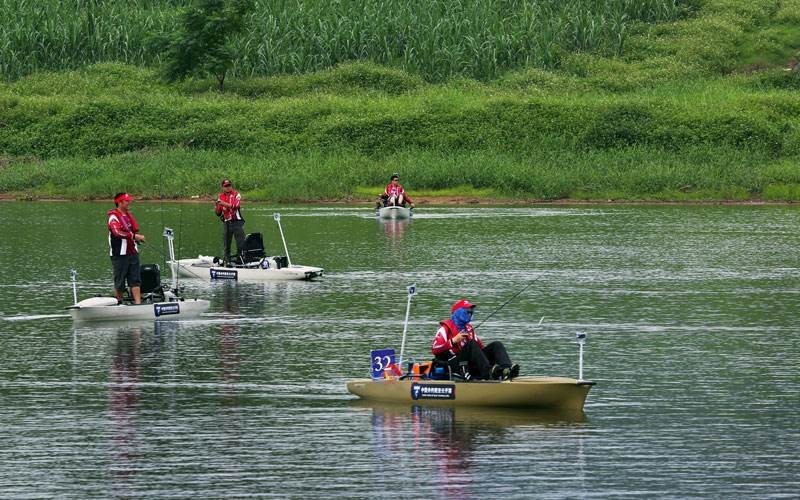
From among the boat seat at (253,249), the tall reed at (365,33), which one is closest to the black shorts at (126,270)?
the boat seat at (253,249)

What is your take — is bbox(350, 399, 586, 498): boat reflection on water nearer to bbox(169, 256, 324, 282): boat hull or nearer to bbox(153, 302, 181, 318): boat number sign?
bbox(153, 302, 181, 318): boat number sign

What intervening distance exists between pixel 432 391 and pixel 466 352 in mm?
715

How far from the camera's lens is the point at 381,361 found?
22.0m

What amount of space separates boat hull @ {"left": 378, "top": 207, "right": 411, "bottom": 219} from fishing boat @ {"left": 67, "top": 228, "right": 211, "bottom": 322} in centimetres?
2777

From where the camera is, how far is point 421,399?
2123 cm

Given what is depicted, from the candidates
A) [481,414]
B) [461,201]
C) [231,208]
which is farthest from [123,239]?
[461,201]

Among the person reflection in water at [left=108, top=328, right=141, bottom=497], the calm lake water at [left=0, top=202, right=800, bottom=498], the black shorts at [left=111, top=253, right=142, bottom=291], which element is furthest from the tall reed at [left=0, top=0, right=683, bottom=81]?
the person reflection in water at [left=108, top=328, right=141, bottom=497]

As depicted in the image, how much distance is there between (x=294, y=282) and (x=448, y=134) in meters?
39.0

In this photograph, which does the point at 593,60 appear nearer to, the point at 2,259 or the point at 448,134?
the point at 448,134

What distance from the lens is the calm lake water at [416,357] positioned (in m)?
17.5

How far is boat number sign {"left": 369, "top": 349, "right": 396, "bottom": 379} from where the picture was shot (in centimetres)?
2194

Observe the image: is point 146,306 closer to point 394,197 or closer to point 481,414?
point 481,414

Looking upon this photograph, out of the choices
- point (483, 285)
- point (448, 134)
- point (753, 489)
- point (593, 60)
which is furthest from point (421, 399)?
point (593, 60)

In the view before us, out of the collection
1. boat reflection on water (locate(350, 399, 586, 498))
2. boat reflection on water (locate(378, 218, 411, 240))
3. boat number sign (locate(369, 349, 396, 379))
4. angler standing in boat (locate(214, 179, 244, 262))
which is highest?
angler standing in boat (locate(214, 179, 244, 262))
